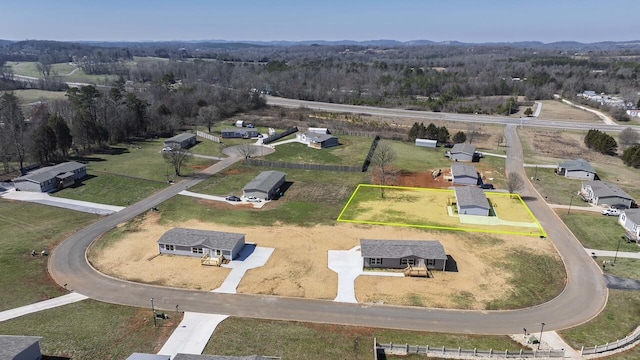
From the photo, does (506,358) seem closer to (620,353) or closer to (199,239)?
(620,353)

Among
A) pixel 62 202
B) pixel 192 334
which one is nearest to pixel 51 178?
pixel 62 202

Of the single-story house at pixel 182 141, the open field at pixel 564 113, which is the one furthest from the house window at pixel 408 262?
the open field at pixel 564 113

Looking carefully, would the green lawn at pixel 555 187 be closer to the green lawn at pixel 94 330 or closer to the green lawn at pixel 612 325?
the green lawn at pixel 612 325

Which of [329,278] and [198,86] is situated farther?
[198,86]

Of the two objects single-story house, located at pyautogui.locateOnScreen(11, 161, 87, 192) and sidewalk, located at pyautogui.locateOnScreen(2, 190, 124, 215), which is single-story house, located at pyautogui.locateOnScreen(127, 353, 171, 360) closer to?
sidewalk, located at pyautogui.locateOnScreen(2, 190, 124, 215)

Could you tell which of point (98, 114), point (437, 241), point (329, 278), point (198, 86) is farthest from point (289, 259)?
point (198, 86)
